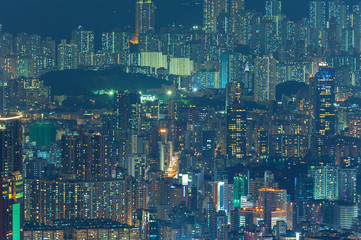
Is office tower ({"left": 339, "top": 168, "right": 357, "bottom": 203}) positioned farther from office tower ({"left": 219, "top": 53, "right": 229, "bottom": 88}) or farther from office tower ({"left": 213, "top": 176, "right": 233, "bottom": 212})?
office tower ({"left": 219, "top": 53, "right": 229, "bottom": 88})

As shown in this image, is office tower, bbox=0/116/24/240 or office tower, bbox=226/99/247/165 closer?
office tower, bbox=0/116/24/240

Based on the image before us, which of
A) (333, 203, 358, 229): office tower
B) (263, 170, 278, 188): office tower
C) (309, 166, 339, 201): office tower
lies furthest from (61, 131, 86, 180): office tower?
(309, 166, 339, 201): office tower

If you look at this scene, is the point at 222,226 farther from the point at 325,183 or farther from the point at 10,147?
the point at 325,183

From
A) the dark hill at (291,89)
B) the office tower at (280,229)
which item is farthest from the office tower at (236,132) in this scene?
the office tower at (280,229)

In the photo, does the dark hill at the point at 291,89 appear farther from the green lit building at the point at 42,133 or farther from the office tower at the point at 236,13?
the green lit building at the point at 42,133

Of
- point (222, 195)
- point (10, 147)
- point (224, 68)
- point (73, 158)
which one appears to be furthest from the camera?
point (224, 68)

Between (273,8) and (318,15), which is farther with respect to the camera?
(273,8)

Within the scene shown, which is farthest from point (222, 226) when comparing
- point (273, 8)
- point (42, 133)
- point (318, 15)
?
point (273, 8)
